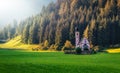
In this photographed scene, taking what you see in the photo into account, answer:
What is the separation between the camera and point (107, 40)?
603ft

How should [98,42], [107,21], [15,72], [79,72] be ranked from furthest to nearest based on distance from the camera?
[107,21] → [98,42] → [79,72] → [15,72]

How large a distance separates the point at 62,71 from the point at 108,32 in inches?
5482

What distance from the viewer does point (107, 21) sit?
196 metres

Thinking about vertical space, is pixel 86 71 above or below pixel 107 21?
below

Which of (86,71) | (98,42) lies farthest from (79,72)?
(98,42)

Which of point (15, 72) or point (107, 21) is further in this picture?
point (107, 21)

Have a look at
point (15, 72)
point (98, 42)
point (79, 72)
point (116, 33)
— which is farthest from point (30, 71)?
point (116, 33)

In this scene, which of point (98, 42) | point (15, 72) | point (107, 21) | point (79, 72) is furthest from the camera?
point (107, 21)

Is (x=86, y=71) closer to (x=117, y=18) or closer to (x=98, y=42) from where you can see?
(x=98, y=42)

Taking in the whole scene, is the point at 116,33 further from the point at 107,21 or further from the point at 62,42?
the point at 62,42

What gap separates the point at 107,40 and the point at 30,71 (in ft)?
448

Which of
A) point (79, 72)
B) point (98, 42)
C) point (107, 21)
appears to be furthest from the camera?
point (107, 21)

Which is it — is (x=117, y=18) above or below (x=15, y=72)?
above

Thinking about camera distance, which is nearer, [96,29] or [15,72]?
[15,72]
